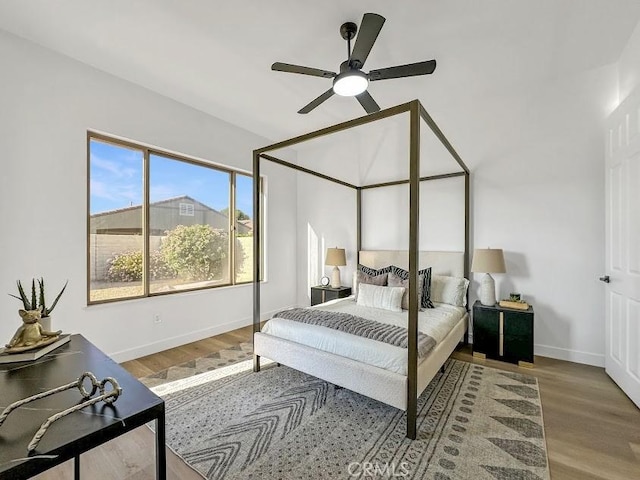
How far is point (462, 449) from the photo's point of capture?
184cm

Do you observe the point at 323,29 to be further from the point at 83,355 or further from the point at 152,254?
the point at 152,254

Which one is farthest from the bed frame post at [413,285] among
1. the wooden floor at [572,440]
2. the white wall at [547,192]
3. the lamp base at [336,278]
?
the lamp base at [336,278]

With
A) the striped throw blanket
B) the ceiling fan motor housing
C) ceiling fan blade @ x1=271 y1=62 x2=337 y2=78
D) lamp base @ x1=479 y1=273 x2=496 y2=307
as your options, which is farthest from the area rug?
the ceiling fan motor housing

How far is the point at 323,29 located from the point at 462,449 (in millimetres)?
3092

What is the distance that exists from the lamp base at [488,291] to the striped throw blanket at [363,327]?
4.17ft

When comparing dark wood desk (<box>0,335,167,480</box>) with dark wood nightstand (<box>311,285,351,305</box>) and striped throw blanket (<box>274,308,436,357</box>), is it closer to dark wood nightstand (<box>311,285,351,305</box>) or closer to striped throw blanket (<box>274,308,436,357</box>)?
striped throw blanket (<box>274,308,436,357</box>)

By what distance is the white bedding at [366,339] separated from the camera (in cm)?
211

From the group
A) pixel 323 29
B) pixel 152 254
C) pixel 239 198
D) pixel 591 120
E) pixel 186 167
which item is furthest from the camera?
pixel 239 198

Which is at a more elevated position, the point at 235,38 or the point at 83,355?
the point at 235,38

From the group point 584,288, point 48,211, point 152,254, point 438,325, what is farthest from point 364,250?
point 48,211

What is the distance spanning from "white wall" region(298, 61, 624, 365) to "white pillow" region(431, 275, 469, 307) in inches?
12.5

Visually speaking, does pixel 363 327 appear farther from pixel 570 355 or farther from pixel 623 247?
pixel 570 355

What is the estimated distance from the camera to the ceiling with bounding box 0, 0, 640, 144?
2.16m

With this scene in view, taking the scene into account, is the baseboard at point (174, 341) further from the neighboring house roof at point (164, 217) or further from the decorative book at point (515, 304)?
the decorative book at point (515, 304)
